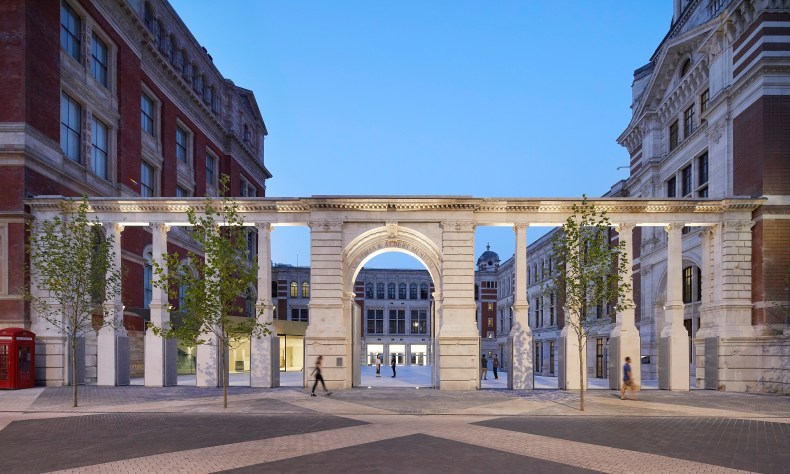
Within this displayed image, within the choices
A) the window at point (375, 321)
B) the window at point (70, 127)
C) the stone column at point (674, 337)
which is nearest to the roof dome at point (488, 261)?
the window at point (375, 321)

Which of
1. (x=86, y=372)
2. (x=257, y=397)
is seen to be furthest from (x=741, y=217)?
(x=86, y=372)

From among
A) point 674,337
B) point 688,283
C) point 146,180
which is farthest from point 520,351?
point 146,180

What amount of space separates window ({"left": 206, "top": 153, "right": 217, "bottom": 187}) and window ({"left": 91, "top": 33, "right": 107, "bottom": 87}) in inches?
690

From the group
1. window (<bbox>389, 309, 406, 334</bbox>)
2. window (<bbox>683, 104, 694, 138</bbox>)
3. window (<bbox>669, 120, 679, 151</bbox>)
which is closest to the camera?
window (<bbox>683, 104, 694, 138</bbox>)

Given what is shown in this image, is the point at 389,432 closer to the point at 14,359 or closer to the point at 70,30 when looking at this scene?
the point at 14,359

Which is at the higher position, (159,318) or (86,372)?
(159,318)

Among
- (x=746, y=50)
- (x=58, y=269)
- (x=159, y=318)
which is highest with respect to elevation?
(x=746, y=50)

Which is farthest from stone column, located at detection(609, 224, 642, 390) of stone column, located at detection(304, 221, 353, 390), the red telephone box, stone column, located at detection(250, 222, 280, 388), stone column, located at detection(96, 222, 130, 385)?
the red telephone box

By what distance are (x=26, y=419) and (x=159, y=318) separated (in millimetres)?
9845

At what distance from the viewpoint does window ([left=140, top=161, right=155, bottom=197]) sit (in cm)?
3953

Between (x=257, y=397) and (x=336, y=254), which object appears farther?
(x=336, y=254)

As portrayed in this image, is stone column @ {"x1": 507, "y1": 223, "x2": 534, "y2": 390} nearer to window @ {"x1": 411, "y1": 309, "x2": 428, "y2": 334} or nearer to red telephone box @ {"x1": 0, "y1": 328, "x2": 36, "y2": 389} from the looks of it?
red telephone box @ {"x1": 0, "y1": 328, "x2": 36, "y2": 389}

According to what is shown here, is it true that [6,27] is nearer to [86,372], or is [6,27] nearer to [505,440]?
[86,372]

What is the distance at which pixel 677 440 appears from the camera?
49.2ft
